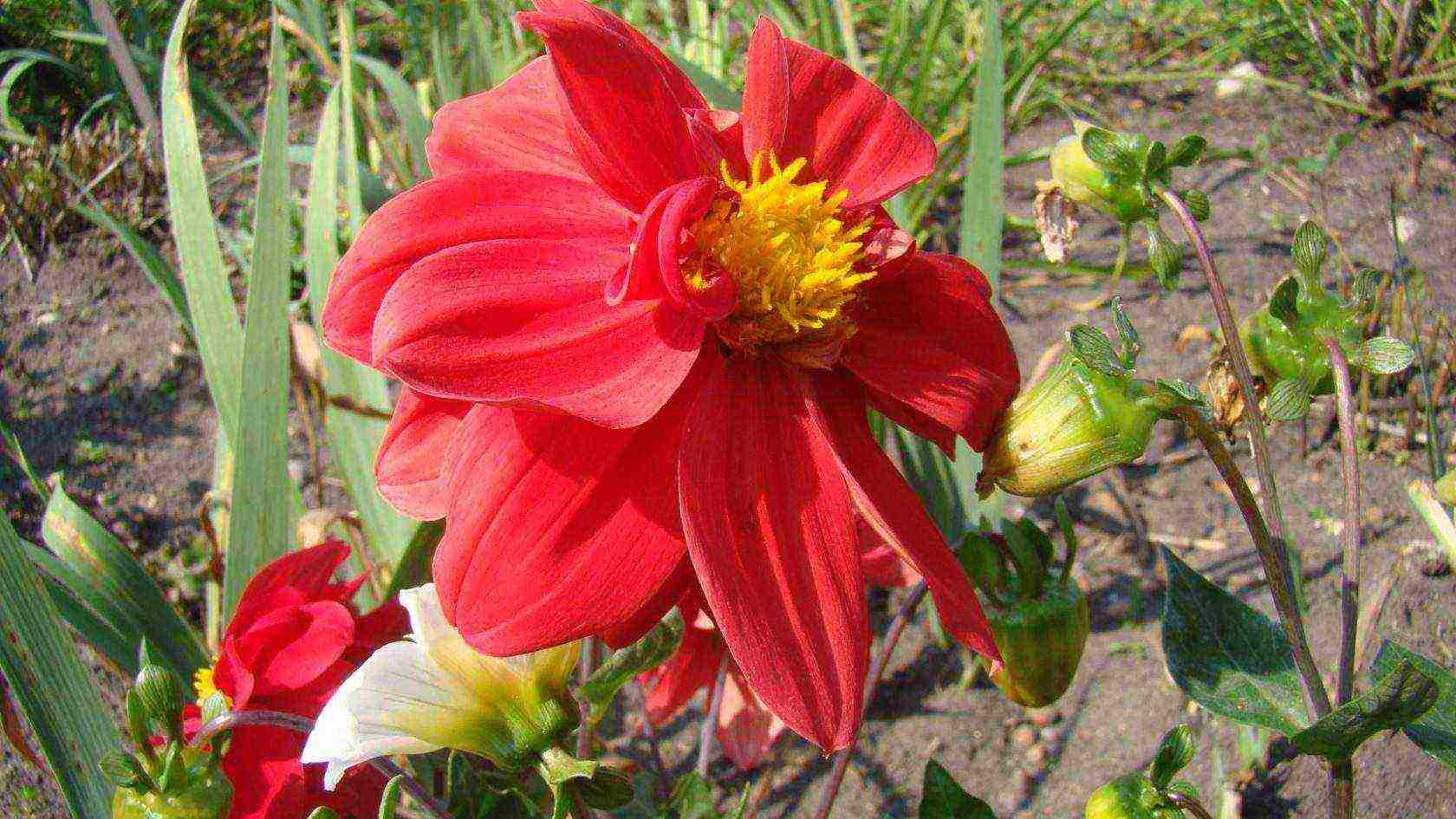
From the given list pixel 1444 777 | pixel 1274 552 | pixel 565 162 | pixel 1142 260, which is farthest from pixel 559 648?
pixel 1142 260

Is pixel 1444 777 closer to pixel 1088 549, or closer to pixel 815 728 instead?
pixel 1088 549

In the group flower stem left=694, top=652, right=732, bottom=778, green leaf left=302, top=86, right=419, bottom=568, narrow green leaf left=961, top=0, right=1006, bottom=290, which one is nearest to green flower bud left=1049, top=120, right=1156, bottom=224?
narrow green leaf left=961, top=0, right=1006, bottom=290

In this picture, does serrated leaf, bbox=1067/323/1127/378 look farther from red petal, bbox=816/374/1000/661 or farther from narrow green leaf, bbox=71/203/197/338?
narrow green leaf, bbox=71/203/197/338

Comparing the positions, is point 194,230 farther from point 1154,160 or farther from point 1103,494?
point 1103,494

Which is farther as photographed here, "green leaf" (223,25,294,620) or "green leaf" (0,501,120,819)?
"green leaf" (223,25,294,620)

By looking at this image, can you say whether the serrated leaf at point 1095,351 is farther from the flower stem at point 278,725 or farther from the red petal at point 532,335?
the flower stem at point 278,725

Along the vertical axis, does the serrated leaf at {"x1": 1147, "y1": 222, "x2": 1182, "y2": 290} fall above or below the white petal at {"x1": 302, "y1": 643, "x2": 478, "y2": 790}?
above

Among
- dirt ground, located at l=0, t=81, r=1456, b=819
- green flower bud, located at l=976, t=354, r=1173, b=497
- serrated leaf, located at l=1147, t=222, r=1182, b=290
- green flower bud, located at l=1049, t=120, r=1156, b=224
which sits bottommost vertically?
dirt ground, located at l=0, t=81, r=1456, b=819
